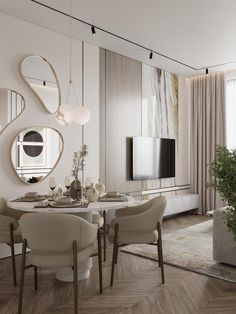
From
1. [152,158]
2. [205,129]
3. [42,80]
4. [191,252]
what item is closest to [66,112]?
[42,80]

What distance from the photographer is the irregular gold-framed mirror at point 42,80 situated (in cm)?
416

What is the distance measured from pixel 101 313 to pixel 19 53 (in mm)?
3257

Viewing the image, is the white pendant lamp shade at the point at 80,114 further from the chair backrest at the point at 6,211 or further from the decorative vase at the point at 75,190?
the chair backrest at the point at 6,211

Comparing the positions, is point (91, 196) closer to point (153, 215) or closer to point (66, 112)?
point (153, 215)

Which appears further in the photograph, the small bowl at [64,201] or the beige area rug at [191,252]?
the beige area rug at [191,252]

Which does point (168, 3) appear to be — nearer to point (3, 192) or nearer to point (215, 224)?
point (215, 224)

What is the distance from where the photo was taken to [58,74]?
4535mm

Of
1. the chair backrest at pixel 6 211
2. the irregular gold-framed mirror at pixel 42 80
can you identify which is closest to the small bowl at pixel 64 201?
the chair backrest at pixel 6 211

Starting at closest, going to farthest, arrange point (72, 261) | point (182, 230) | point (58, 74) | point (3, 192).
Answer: point (72, 261) < point (3, 192) < point (58, 74) < point (182, 230)

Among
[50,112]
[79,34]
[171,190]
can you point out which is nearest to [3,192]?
[50,112]

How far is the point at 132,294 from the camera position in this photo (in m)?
2.86

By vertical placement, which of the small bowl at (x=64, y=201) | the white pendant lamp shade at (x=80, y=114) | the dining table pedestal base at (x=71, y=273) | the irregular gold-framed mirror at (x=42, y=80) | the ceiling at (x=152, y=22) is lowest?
the dining table pedestal base at (x=71, y=273)

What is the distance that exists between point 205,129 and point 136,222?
4379 millimetres

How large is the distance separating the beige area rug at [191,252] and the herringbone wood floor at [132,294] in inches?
6.5
